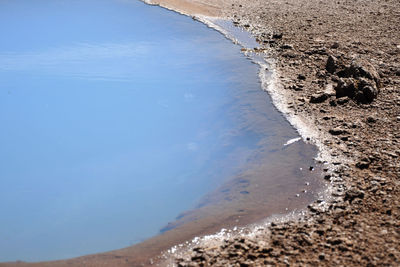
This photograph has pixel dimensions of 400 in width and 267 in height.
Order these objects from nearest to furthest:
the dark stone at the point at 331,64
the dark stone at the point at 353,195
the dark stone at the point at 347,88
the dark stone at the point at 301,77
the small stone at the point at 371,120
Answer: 1. the dark stone at the point at 353,195
2. the small stone at the point at 371,120
3. the dark stone at the point at 347,88
4. the dark stone at the point at 301,77
5. the dark stone at the point at 331,64

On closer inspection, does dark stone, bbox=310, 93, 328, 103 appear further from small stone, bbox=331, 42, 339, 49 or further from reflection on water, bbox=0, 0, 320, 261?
small stone, bbox=331, 42, 339, 49

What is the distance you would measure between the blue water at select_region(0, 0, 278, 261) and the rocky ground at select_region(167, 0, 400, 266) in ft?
2.86

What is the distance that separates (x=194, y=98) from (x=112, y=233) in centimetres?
308

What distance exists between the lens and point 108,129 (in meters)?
5.88

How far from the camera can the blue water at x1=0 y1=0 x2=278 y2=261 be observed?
13.9 feet

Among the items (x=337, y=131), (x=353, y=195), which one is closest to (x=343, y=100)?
(x=337, y=131)

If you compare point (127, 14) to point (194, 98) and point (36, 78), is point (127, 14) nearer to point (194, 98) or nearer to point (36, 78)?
point (36, 78)

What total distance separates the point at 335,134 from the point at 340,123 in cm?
28

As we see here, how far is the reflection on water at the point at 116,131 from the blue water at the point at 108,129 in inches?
0.7

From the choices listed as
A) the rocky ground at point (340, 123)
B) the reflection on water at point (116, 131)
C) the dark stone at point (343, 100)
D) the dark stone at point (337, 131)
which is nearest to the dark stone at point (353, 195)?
the rocky ground at point (340, 123)

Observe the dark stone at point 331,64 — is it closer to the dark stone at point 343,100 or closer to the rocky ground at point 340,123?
the rocky ground at point 340,123

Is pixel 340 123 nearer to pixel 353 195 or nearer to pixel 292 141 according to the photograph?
pixel 292 141

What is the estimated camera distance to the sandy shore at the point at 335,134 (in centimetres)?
335

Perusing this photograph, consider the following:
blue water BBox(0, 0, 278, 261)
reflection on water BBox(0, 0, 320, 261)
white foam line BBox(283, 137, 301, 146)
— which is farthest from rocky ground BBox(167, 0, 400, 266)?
blue water BBox(0, 0, 278, 261)
